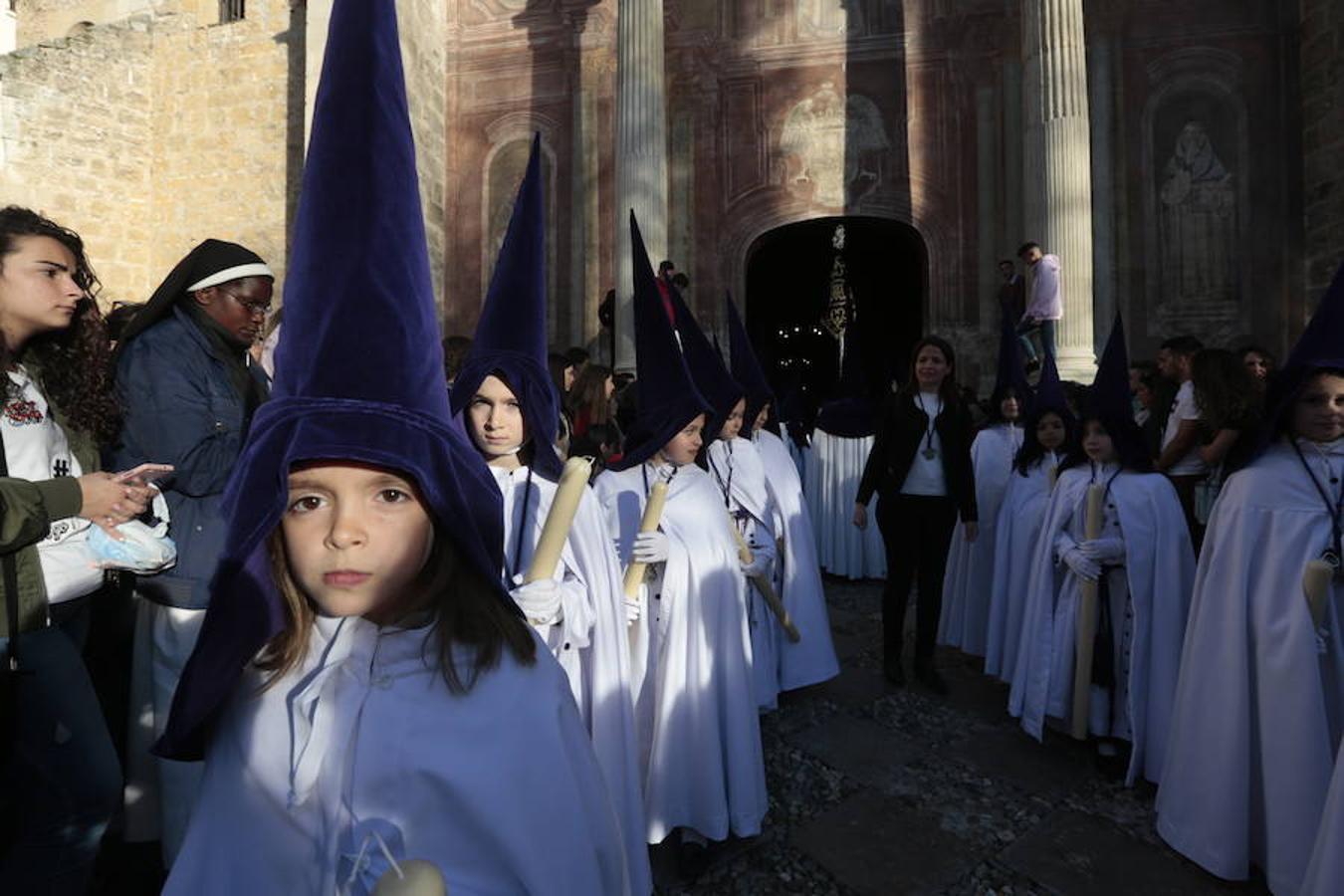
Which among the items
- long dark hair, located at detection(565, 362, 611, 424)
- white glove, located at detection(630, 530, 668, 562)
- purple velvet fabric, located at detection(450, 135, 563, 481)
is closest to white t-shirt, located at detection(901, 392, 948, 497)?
long dark hair, located at detection(565, 362, 611, 424)

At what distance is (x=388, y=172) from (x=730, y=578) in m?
2.12

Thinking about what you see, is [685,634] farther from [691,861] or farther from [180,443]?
[180,443]

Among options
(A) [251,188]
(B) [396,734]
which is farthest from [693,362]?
(A) [251,188]

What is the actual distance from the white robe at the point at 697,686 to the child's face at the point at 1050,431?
246 centimetres

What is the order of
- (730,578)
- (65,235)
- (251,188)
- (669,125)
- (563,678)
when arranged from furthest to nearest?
(251,188) < (669,125) < (730,578) < (65,235) < (563,678)

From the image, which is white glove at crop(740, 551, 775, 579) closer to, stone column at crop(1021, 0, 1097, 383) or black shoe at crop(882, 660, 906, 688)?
black shoe at crop(882, 660, 906, 688)

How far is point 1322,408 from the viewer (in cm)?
253

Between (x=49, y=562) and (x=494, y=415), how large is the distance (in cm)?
115

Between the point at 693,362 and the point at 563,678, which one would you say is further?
the point at 693,362

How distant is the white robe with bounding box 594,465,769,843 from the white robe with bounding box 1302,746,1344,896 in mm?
1606

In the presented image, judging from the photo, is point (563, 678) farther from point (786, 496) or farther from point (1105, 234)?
point (1105, 234)

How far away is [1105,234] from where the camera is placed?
32.4 feet

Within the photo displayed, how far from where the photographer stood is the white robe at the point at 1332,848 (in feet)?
6.06

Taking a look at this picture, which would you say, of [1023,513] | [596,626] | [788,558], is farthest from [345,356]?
[1023,513]
